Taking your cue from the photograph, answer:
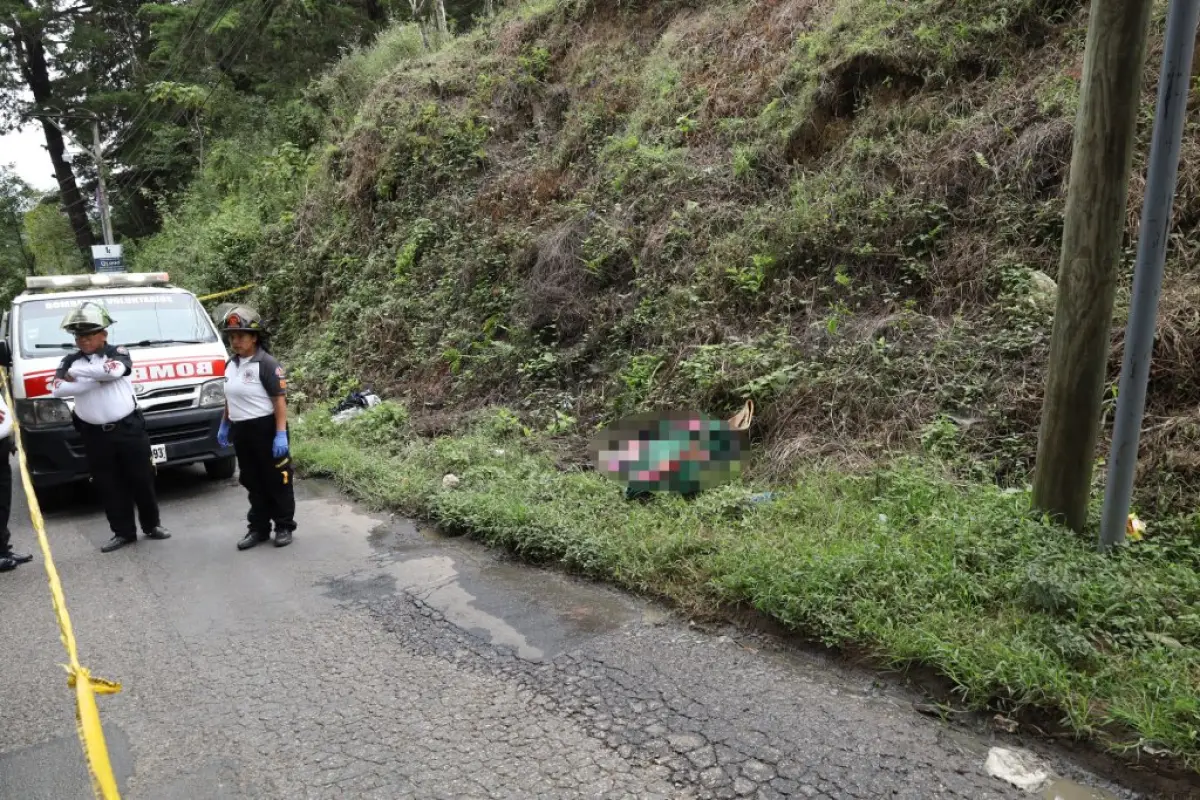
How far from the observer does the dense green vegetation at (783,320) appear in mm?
3809

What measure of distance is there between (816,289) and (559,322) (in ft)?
9.75

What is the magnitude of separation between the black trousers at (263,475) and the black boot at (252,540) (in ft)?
0.05

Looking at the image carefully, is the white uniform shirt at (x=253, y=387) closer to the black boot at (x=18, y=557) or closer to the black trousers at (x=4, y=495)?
the black trousers at (x=4, y=495)

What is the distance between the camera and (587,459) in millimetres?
6723

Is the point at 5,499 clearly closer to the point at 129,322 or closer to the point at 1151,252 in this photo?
the point at 129,322

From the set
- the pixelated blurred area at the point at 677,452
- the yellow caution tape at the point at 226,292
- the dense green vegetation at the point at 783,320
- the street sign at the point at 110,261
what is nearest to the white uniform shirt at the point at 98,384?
the dense green vegetation at the point at 783,320

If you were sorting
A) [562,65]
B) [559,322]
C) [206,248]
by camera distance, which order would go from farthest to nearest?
[206,248], [562,65], [559,322]

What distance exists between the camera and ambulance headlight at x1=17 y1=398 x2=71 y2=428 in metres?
6.91

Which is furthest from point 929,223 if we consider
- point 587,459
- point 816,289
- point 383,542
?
point 383,542

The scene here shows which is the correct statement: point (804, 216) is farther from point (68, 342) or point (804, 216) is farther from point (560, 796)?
point (68, 342)

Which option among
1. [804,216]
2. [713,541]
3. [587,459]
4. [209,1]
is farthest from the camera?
[209,1]

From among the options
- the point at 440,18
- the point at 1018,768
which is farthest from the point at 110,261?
the point at 1018,768

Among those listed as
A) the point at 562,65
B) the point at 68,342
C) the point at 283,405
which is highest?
the point at 562,65

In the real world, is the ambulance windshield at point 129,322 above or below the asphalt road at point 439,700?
above
